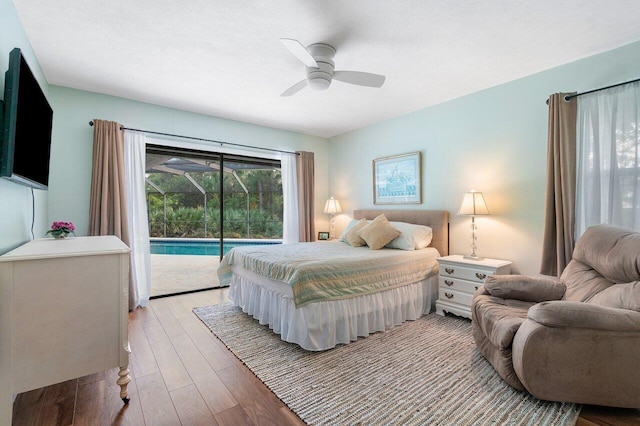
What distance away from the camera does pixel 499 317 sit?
6.59 ft

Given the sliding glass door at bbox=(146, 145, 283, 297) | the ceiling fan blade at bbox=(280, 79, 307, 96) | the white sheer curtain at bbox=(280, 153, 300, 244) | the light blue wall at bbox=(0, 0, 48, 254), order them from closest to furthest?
the light blue wall at bbox=(0, 0, 48, 254)
the ceiling fan blade at bbox=(280, 79, 307, 96)
the sliding glass door at bbox=(146, 145, 283, 297)
the white sheer curtain at bbox=(280, 153, 300, 244)

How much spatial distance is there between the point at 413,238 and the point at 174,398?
277 centimetres

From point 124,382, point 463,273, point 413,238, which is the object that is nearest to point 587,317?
point 463,273

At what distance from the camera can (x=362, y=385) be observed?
1.93 meters

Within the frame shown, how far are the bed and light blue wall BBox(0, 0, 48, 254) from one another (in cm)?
174

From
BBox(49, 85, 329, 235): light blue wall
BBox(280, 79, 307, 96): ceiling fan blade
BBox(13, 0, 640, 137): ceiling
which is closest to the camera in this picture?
BBox(13, 0, 640, 137): ceiling

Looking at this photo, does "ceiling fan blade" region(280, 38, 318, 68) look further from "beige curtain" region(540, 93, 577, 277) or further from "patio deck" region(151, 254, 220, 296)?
"patio deck" region(151, 254, 220, 296)

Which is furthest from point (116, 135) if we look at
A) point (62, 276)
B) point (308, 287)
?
point (308, 287)

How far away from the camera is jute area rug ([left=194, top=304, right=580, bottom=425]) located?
1635mm

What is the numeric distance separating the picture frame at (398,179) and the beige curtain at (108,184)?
3.46m

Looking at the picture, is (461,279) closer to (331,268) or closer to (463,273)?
(463,273)

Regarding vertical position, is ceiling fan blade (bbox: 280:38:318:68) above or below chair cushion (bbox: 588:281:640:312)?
above

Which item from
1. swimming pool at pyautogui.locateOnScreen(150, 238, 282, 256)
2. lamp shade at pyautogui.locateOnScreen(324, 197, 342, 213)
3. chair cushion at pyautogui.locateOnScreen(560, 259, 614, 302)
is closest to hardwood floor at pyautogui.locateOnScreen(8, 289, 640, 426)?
chair cushion at pyautogui.locateOnScreen(560, 259, 614, 302)

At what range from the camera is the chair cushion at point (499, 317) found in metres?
1.86
